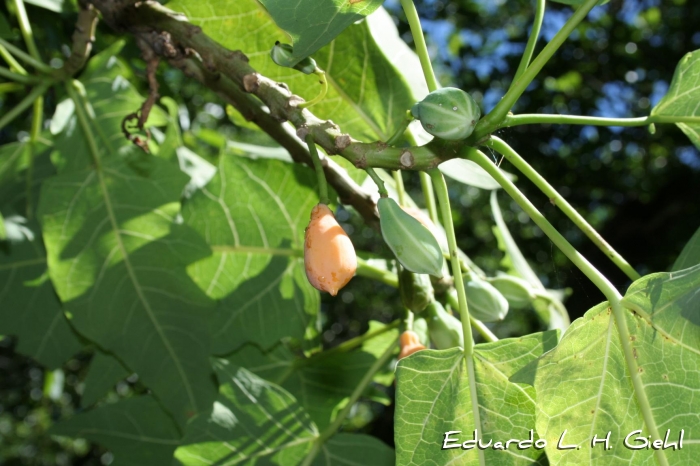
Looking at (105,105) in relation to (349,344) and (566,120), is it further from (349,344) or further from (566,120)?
(566,120)

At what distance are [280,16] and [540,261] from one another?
15.3 ft

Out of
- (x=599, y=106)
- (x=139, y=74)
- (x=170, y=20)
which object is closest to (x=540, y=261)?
(x=599, y=106)

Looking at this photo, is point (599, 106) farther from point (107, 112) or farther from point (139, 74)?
point (107, 112)

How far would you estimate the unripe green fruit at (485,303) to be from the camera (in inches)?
42.1

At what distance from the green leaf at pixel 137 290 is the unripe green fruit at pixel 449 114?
0.57 metres

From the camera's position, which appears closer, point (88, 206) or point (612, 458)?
point (612, 458)

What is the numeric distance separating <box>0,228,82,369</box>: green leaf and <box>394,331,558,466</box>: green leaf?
2.50 feet

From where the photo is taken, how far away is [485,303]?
1072 mm

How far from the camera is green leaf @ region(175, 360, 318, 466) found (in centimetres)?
105

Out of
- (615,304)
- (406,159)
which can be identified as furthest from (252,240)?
(615,304)

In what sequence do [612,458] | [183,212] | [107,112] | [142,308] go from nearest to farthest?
[612,458] < [142,308] < [183,212] < [107,112]

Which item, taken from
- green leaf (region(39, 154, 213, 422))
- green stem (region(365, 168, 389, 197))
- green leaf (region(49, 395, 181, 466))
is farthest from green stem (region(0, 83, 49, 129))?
green stem (region(365, 168, 389, 197))

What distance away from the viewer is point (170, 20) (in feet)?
3.46

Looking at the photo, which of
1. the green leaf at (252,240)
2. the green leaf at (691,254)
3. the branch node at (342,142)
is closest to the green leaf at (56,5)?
the green leaf at (252,240)
